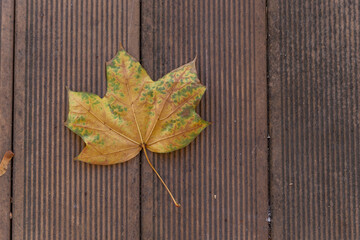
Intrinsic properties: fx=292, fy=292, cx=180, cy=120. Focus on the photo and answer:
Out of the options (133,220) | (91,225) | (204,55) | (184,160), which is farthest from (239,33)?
(91,225)

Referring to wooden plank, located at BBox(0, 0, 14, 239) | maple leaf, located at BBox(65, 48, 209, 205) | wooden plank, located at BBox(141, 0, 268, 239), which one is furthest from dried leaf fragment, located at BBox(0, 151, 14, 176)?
wooden plank, located at BBox(141, 0, 268, 239)

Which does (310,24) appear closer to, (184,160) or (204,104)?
(204,104)

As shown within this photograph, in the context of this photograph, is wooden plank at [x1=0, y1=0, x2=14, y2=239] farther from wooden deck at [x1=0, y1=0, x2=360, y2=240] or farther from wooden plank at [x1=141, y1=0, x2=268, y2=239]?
wooden plank at [x1=141, y1=0, x2=268, y2=239]

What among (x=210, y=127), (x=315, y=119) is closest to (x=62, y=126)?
(x=210, y=127)

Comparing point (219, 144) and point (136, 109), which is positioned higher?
point (136, 109)

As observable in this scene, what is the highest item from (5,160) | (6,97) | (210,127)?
(6,97)

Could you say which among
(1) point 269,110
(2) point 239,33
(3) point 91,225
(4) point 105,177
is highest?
(2) point 239,33

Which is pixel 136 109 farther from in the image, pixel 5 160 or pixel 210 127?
pixel 5 160

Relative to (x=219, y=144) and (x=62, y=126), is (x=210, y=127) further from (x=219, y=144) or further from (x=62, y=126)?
(x=62, y=126)
